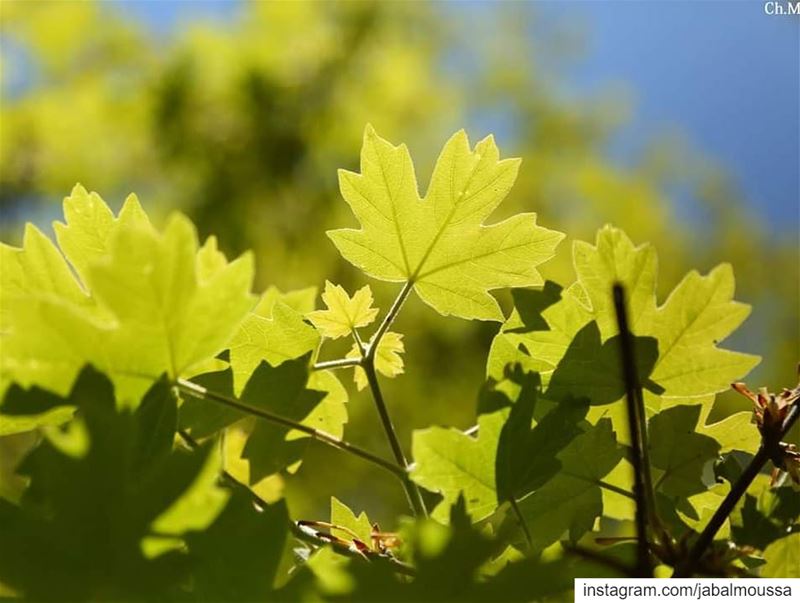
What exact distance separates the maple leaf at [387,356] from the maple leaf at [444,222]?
5 centimetres

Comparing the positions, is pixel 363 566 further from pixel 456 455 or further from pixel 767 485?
pixel 767 485

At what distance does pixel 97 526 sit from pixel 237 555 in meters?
0.07

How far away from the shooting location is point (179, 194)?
6.29 meters

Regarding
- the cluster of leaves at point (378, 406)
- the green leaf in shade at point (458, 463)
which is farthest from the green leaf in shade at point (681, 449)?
the green leaf in shade at point (458, 463)

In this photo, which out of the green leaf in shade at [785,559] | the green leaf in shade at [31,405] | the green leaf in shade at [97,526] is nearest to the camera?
the green leaf in shade at [97,526]

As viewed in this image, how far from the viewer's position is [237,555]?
1.24ft

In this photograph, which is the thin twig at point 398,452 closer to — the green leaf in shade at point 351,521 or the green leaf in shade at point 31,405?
the green leaf in shade at point 351,521

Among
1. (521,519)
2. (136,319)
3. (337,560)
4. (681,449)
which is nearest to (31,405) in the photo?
(136,319)

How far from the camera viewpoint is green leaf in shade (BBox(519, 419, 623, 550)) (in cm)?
52

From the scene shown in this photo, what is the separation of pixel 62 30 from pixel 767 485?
7064mm

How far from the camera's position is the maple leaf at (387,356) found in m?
0.63

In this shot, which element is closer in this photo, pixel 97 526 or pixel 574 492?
pixel 97 526

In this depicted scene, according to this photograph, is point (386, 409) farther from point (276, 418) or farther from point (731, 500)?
point (731, 500)

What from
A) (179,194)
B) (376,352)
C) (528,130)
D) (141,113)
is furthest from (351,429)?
(376,352)
